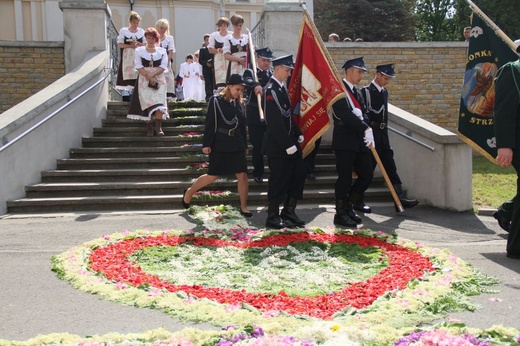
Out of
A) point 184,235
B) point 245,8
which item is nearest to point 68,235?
point 184,235

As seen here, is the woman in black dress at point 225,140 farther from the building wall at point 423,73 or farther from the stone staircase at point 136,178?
the building wall at point 423,73

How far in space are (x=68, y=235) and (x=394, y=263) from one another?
397 centimetres

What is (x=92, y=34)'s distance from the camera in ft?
46.0

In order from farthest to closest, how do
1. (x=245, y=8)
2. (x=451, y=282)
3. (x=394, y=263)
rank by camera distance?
(x=245, y=8)
(x=394, y=263)
(x=451, y=282)


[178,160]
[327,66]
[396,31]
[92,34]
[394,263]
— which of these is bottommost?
[394,263]

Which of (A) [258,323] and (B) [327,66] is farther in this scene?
(B) [327,66]

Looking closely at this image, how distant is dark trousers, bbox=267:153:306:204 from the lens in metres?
8.27

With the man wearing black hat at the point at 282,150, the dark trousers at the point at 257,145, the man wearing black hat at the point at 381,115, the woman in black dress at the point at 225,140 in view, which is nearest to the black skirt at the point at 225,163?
the woman in black dress at the point at 225,140

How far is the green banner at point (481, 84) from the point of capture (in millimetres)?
8758

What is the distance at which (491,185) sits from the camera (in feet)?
39.5

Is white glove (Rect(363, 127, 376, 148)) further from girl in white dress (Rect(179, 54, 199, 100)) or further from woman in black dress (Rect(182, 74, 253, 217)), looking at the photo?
girl in white dress (Rect(179, 54, 199, 100))

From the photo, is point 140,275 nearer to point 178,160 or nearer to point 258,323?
point 258,323

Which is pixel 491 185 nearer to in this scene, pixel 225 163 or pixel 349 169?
pixel 349 169

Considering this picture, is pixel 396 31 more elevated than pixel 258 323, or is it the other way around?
pixel 396 31
